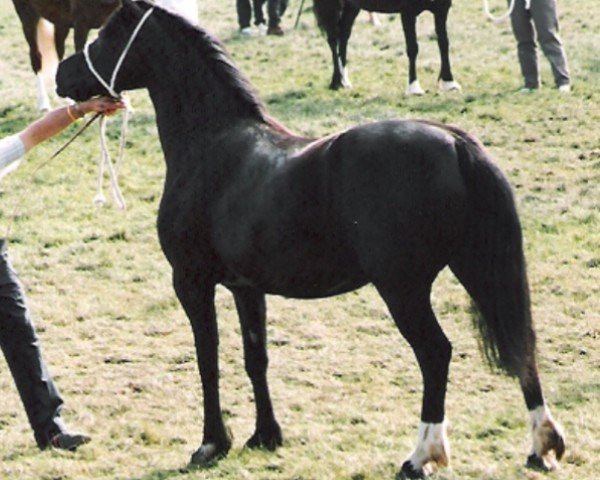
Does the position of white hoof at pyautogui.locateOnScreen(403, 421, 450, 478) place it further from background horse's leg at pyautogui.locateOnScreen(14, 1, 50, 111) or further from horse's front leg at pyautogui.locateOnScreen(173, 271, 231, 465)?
background horse's leg at pyautogui.locateOnScreen(14, 1, 50, 111)

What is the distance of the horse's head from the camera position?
6.77 meters

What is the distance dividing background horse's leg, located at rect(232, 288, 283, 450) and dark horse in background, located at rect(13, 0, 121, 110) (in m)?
7.10

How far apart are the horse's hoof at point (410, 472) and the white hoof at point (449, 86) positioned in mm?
8699

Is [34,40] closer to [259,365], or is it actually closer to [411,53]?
[411,53]

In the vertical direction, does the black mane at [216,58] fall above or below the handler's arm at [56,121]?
above

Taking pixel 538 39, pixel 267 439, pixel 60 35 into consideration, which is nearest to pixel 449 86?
pixel 538 39

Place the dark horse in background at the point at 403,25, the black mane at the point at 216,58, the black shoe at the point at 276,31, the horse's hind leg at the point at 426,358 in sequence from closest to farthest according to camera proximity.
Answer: the horse's hind leg at the point at 426,358 → the black mane at the point at 216,58 → the dark horse in background at the point at 403,25 → the black shoe at the point at 276,31

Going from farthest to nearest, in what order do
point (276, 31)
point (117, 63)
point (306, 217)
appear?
point (276, 31)
point (117, 63)
point (306, 217)

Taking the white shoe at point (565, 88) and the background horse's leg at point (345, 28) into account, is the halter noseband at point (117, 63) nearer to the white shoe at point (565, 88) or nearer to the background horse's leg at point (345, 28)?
the white shoe at point (565, 88)

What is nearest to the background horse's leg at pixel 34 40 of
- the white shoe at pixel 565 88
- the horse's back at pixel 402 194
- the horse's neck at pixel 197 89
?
the white shoe at pixel 565 88

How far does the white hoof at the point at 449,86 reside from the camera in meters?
14.5

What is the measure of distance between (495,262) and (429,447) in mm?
826

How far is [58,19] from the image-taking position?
1420 centimetres

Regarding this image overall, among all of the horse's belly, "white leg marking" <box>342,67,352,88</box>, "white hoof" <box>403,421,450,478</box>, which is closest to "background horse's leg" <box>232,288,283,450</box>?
the horse's belly
